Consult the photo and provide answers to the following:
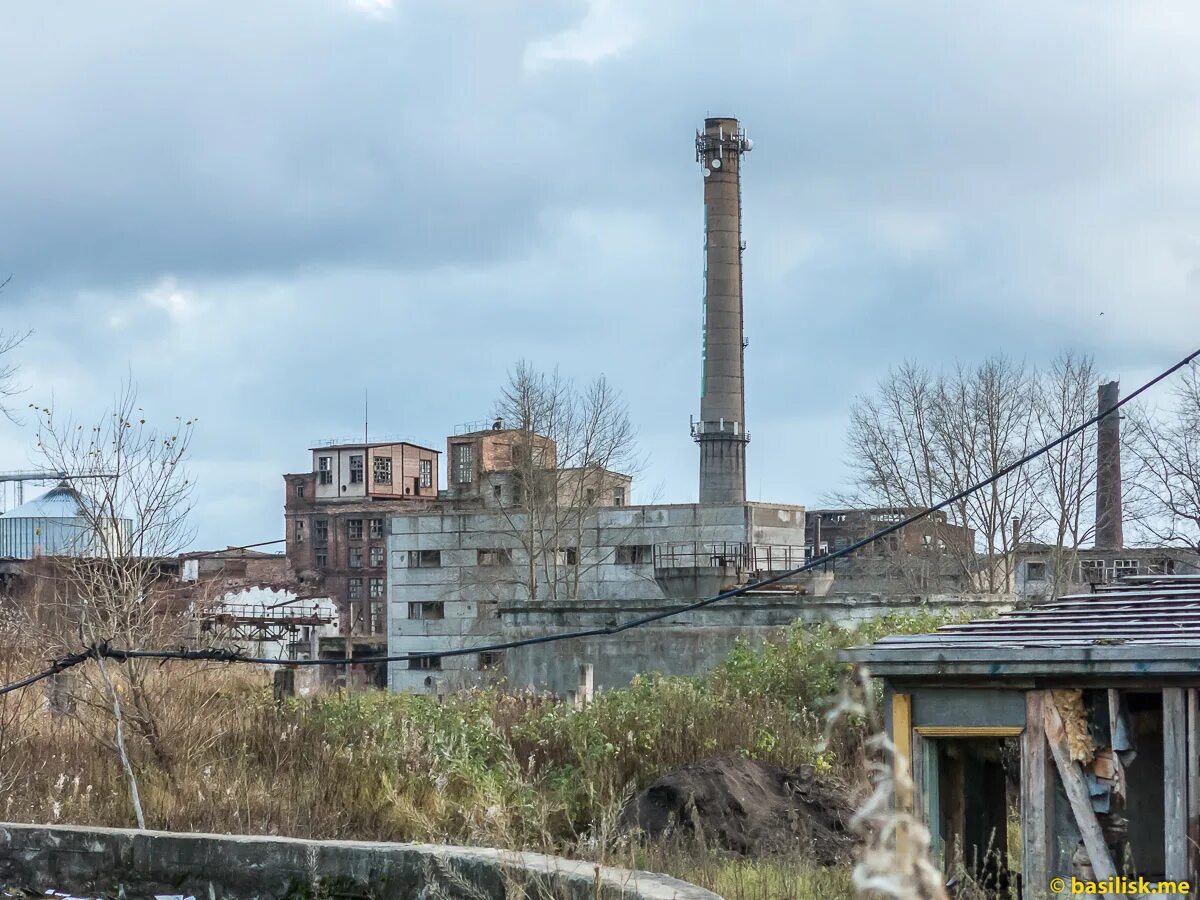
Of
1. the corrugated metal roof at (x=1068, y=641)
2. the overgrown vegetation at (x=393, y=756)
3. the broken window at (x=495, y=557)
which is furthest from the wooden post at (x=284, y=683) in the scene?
the broken window at (x=495, y=557)

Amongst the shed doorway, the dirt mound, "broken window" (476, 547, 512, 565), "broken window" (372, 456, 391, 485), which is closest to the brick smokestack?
"broken window" (476, 547, 512, 565)

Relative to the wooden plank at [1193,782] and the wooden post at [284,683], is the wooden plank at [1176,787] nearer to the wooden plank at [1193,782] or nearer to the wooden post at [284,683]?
the wooden plank at [1193,782]

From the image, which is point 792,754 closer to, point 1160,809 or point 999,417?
point 1160,809

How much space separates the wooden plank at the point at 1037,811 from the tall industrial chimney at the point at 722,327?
144 ft

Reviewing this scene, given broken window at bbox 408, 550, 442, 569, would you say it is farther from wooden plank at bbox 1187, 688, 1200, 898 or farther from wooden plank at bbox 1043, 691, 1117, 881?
wooden plank at bbox 1187, 688, 1200, 898

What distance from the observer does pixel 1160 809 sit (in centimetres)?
868

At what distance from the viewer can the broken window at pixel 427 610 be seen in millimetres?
60562

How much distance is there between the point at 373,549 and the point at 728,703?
2433 inches

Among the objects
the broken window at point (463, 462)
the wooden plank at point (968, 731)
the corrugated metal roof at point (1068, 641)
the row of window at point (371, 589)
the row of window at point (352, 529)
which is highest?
the broken window at point (463, 462)

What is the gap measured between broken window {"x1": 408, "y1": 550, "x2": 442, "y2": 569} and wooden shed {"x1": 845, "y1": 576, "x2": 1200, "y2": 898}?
5214cm

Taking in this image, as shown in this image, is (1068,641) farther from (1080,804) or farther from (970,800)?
(970,800)

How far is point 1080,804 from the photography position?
25.9 ft

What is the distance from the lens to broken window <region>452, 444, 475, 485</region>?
221 feet

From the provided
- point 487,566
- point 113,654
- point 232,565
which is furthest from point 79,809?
point 232,565
